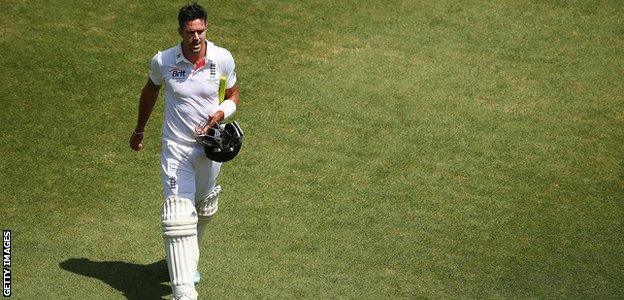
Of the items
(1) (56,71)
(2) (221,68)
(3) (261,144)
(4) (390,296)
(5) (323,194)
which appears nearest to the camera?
(2) (221,68)

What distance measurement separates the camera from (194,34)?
835cm

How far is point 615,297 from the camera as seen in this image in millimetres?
9391

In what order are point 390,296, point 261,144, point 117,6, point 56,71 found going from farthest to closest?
point 117,6 → point 56,71 → point 261,144 → point 390,296

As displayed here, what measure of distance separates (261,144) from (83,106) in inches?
82.8

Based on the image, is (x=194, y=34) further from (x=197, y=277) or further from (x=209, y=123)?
(x=197, y=277)

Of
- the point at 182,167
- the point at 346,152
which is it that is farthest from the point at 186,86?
the point at 346,152

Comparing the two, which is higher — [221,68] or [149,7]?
[221,68]

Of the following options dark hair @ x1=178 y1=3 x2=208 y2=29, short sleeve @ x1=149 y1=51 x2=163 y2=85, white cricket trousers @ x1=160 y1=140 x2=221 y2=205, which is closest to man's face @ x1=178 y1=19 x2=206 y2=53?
dark hair @ x1=178 y1=3 x2=208 y2=29

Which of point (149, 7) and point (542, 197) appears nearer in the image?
point (542, 197)

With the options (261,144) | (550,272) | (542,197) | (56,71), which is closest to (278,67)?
(261,144)

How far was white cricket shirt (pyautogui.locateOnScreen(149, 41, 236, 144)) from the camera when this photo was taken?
8539 millimetres

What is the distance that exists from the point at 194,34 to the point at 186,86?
44 cm

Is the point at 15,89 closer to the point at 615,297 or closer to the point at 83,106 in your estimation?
the point at 83,106

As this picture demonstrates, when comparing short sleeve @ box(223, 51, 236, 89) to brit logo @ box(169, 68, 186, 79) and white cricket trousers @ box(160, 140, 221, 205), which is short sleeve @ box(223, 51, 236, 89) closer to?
brit logo @ box(169, 68, 186, 79)
